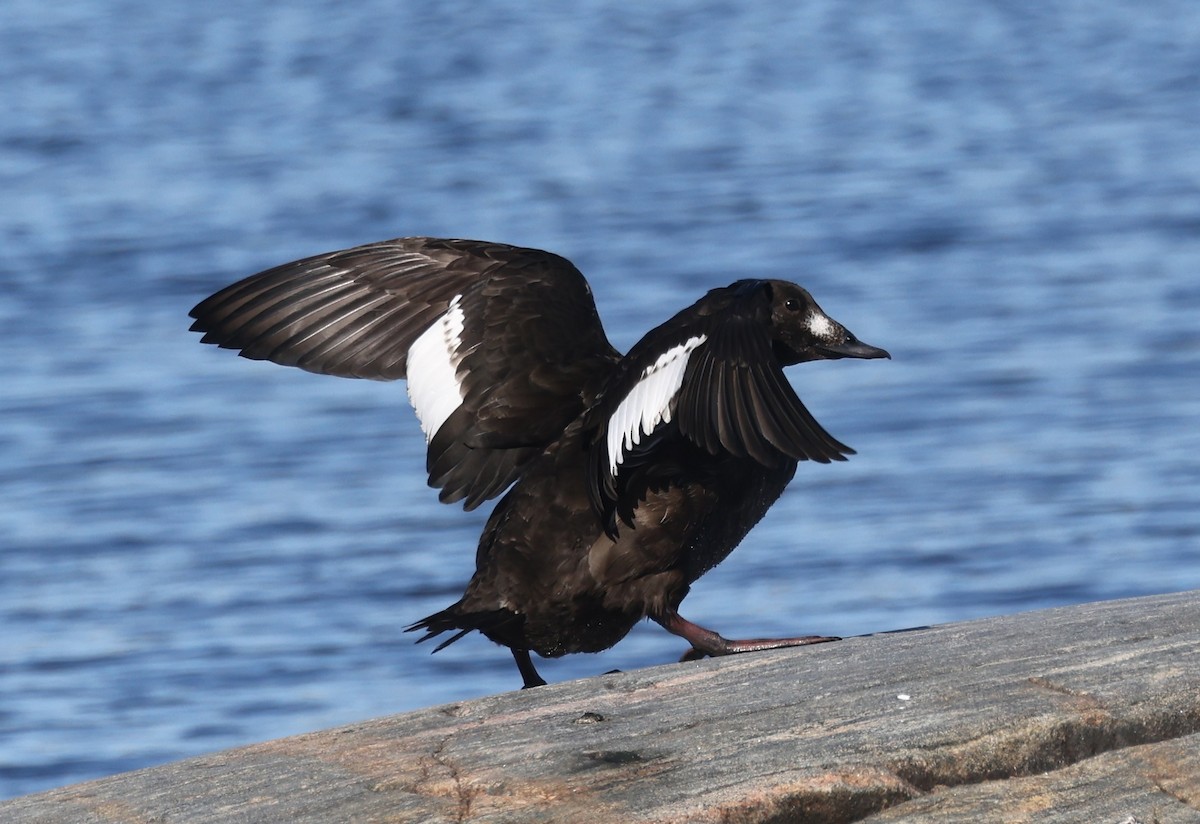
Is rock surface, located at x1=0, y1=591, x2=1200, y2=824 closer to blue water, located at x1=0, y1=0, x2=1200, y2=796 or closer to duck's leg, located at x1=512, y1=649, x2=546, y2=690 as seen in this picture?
duck's leg, located at x1=512, y1=649, x2=546, y2=690

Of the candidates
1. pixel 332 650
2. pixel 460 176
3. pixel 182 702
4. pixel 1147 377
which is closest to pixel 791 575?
pixel 332 650

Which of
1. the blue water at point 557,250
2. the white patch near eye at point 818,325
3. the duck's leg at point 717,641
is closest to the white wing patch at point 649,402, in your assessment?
the duck's leg at point 717,641

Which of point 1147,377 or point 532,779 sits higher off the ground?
point 532,779

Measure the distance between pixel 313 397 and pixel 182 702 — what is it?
373cm

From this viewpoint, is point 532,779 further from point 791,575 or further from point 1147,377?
point 1147,377

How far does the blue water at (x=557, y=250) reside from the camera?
722 cm

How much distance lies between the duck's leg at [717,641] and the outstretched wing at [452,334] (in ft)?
2.14

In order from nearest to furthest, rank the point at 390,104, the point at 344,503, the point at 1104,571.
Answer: the point at 1104,571 → the point at 344,503 → the point at 390,104

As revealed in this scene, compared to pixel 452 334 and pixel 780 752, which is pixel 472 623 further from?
pixel 780 752

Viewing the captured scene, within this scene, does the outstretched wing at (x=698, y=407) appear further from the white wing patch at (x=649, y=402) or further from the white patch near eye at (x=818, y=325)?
the white patch near eye at (x=818, y=325)

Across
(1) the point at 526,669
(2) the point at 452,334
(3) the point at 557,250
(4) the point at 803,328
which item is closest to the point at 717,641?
(1) the point at 526,669

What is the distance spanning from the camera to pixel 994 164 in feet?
49.2

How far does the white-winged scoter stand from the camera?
4.51 metres

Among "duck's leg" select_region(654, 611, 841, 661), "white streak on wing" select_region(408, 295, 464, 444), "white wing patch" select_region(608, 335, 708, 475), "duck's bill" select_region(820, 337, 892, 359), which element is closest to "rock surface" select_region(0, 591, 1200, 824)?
"duck's leg" select_region(654, 611, 841, 661)
